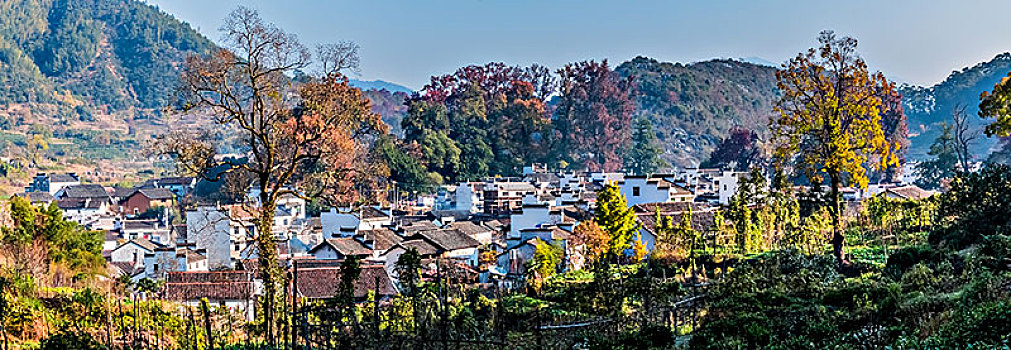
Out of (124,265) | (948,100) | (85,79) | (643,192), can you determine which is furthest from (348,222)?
(85,79)

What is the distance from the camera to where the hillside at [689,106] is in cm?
8944

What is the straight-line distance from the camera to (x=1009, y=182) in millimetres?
16234

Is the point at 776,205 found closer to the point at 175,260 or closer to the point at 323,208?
the point at 175,260

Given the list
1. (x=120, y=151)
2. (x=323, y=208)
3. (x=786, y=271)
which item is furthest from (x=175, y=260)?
(x=120, y=151)

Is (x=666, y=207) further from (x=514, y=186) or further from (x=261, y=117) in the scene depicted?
(x=261, y=117)

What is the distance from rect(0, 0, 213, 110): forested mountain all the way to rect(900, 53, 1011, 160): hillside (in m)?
88.5

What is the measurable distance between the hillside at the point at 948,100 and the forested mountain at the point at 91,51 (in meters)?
88.5

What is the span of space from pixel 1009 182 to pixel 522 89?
167 ft

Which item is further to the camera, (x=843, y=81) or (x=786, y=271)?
(x=843, y=81)

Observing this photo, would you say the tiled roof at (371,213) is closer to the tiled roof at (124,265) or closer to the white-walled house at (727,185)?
the tiled roof at (124,265)

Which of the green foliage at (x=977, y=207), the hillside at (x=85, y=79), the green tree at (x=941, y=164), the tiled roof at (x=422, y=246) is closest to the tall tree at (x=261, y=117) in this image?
the green foliage at (x=977, y=207)

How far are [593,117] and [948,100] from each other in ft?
166

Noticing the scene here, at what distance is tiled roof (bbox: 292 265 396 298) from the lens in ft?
69.3

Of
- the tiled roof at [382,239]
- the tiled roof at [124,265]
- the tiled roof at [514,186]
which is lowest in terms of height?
the tiled roof at [124,265]
